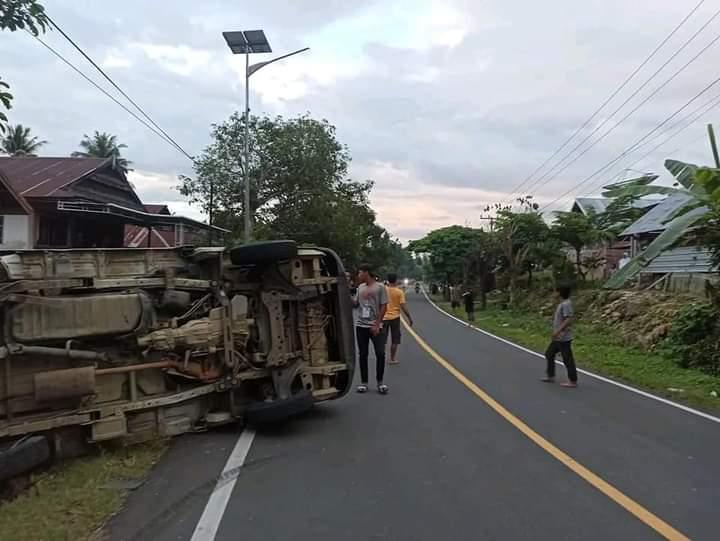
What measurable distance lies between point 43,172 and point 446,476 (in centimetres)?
2645

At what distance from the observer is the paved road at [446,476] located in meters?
4.73

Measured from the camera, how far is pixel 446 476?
5875 mm

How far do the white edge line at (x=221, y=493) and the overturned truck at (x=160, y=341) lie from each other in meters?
0.49

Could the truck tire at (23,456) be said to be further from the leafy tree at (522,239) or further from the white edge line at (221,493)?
Answer: the leafy tree at (522,239)

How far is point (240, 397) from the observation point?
7.68m

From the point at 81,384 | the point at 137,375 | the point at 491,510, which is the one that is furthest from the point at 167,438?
the point at 491,510

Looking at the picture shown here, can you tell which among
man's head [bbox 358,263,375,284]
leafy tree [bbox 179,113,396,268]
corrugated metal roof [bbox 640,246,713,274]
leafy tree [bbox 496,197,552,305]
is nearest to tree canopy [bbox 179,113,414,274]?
leafy tree [bbox 179,113,396,268]

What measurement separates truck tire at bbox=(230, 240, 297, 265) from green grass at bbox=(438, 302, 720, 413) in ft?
20.4

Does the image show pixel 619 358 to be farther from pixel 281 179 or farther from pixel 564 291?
pixel 281 179

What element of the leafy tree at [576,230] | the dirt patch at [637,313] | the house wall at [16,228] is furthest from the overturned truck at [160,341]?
the leafy tree at [576,230]

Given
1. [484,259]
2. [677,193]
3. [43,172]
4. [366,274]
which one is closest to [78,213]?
[366,274]

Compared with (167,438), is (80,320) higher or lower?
higher

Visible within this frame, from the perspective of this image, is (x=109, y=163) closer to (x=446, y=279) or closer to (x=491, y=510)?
(x=491, y=510)

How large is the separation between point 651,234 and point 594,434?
20062 millimetres
